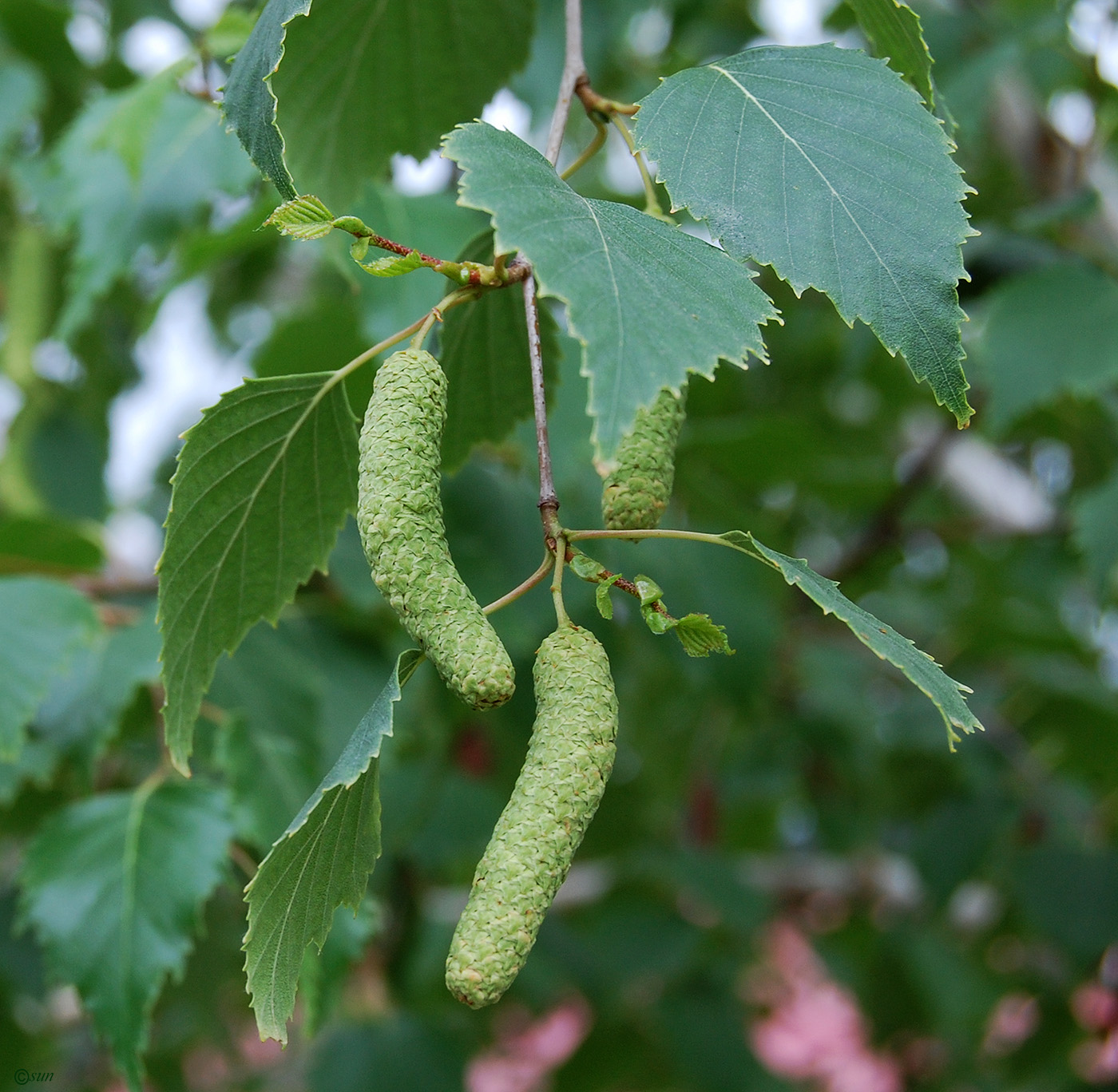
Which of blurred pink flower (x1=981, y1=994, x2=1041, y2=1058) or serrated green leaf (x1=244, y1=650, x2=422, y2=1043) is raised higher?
serrated green leaf (x1=244, y1=650, x2=422, y2=1043)

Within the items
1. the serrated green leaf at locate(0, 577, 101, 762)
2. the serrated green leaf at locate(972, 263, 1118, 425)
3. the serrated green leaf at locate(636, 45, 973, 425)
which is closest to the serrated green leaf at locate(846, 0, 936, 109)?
the serrated green leaf at locate(636, 45, 973, 425)

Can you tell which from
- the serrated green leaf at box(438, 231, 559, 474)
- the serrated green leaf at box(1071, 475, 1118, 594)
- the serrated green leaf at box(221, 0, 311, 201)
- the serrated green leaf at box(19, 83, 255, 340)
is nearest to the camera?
the serrated green leaf at box(221, 0, 311, 201)

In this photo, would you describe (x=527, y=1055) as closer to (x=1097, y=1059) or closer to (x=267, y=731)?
(x=1097, y=1059)

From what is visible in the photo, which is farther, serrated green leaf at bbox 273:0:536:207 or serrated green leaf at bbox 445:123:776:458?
serrated green leaf at bbox 273:0:536:207

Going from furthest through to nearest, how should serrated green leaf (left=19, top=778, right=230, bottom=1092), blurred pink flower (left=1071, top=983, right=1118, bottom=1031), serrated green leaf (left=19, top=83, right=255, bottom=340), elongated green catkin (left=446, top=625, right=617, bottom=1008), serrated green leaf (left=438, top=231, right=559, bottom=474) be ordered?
blurred pink flower (left=1071, top=983, right=1118, bottom=1031)
serrated green leaf (left=19, top=83, right=255, bottom=340)
serrated green leaf (left=19, top=778, right=230, bottom=1092)
serrated green leaf (left=438, top=231, right=559, bottom=474)
elongated green catkin (left=446, top=625, right=617, bottom=1008)

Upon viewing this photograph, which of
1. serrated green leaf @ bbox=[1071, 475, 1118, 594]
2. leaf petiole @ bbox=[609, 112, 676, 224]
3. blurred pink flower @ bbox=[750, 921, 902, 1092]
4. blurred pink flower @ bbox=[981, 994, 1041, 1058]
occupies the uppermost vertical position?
leaf petiole @ bbox=[609, 112, 676, 224]

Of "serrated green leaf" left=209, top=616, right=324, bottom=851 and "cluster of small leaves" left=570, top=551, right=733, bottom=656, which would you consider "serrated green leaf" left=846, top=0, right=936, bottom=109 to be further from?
"serrated green leaf" left=209, top=616, right=324, bottom=851
